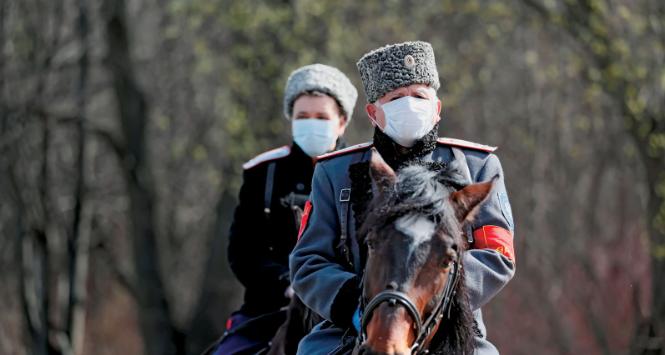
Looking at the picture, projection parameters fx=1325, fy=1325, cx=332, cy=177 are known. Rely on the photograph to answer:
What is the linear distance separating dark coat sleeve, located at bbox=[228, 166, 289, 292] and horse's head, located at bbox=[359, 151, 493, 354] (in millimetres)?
2994

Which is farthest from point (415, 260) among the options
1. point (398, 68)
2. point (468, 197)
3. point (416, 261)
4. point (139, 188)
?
point (139, 188)

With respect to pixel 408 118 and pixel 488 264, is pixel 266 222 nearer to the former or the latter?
pixel 408 118

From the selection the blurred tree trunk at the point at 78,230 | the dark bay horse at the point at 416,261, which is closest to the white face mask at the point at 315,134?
the dark bay horse at the point at 416,261

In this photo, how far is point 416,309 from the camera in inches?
185

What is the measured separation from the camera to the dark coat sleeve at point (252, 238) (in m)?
8.02

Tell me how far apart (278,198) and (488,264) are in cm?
289

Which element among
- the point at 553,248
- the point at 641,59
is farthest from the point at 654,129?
the point at 553,248

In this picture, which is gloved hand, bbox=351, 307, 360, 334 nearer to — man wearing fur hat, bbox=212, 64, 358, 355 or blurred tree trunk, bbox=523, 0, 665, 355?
man wearing fur hat, bbox=212, 64, 358, 355

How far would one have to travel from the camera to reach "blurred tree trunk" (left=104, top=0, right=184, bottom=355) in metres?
20.2

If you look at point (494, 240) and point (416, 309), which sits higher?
point (494, 240)

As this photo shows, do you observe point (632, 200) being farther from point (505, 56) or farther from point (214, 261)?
point (214, 261)

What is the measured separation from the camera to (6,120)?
63.2 feet

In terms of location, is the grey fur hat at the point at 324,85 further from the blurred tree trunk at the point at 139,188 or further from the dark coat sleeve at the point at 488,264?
the blurred tree trunk at the point at 139,188

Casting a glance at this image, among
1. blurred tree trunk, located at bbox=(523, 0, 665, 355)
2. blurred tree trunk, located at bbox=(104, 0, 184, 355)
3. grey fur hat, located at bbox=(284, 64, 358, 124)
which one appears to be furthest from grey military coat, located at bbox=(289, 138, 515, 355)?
blurred tree trunk, located at bbox=(104, 0, 184, 355)
